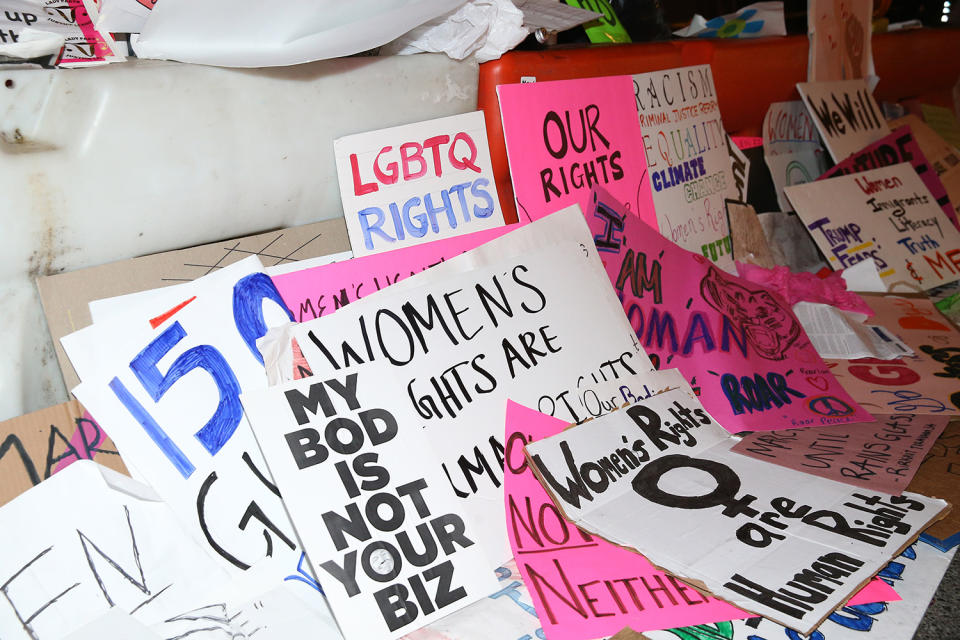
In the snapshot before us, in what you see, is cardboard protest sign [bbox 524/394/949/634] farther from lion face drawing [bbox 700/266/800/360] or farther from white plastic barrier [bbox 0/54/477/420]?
white plastic barrier [bbox 0/54/477/420]

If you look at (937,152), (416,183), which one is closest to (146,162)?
(416,183)

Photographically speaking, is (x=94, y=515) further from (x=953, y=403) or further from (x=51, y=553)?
(x=953, y=403)

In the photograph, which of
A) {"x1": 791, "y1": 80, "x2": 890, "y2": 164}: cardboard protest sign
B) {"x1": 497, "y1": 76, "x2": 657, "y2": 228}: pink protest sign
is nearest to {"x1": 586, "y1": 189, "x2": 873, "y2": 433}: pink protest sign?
{"x1": 497, "y1": 76, "x2": 657, "y2": 228}: pink protest sign

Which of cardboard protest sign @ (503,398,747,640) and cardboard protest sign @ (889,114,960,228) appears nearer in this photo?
cardboard protest sign @ (503,398,747,640)

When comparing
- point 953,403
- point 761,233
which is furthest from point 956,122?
point 953,403

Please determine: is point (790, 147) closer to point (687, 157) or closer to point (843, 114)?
point (843, 114)

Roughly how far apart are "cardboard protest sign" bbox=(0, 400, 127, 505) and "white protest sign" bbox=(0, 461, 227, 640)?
0.03 metres

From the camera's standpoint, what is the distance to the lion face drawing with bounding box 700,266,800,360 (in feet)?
5.82

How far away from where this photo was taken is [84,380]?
1109mm

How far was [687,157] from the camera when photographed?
7.16 feet

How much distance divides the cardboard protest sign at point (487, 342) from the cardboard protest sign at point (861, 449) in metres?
0.30

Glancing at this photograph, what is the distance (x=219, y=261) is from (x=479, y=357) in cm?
47

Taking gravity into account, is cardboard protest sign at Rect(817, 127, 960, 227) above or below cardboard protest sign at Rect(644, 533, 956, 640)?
above

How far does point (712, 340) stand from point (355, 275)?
2.68ft
